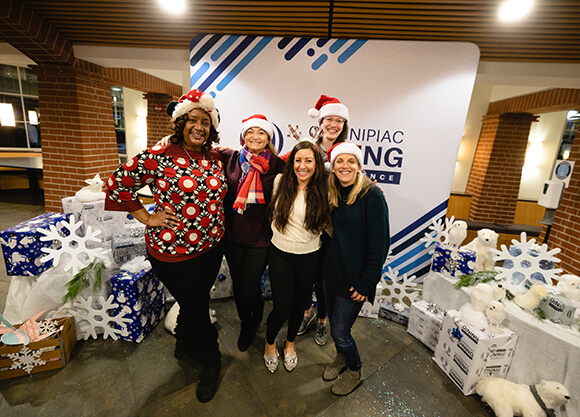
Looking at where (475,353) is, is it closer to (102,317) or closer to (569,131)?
(102,317)

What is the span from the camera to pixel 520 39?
230 cm

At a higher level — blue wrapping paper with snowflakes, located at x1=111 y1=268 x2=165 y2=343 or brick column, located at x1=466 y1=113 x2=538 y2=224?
brick column, located at x1=466 y1=113 x2=538 y2=224

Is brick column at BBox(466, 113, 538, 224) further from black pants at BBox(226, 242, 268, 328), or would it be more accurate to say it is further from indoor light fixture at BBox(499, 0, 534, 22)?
black pants at BBox(226, 242, 268, 328)

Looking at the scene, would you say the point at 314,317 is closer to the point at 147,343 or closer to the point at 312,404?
the point at 312,404

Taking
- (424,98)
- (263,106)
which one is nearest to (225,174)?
(263,106)

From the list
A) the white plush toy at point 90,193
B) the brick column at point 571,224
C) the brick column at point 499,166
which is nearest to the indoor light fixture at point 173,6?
the white plush toy at point 90,193

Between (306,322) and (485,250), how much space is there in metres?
1.55

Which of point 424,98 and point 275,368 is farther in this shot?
point 424,98

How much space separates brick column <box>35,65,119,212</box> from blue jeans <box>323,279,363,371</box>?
3.27 meters

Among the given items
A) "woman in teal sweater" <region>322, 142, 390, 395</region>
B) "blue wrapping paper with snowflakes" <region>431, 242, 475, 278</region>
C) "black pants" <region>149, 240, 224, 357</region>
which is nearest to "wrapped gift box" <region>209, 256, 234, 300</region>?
"black pants" <region>149, 240, 224, 357</region>

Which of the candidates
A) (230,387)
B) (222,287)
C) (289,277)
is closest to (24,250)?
(222,287)

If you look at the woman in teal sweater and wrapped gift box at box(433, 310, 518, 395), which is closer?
the woman in teal sweater

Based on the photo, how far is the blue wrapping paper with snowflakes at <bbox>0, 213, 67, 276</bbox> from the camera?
5.81ft

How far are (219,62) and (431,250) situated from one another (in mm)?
2925
